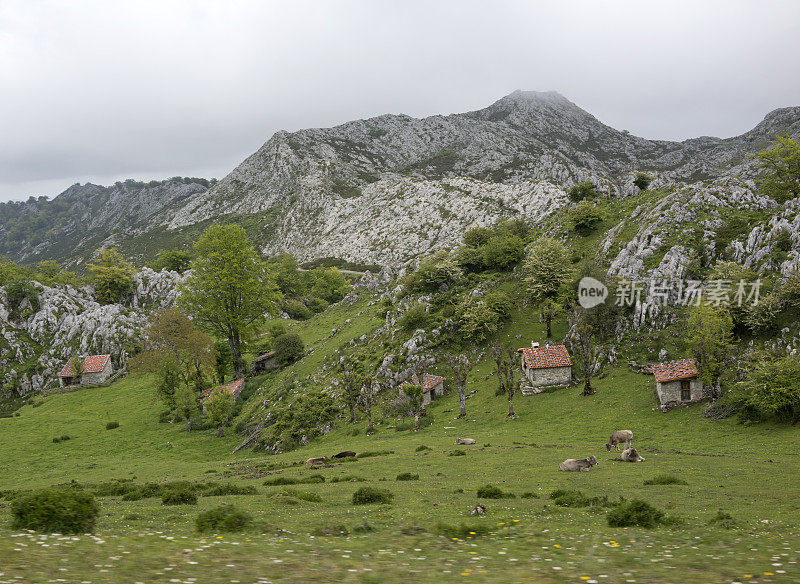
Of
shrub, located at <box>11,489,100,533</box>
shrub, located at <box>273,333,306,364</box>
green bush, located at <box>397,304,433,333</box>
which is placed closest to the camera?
shrub, located at <box>11,489,100,533</box>

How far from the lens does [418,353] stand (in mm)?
57406

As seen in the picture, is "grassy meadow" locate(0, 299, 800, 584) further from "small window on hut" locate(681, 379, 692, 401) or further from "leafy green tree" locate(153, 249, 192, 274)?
"leafy green tree" locate(153, 249, 192, 274)

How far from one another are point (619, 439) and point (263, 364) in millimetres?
56175

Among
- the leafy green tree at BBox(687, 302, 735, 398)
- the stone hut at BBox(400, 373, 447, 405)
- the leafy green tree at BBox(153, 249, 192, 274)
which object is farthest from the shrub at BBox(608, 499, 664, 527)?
the leafy green tree at BBox(153, 249, 192, 274)

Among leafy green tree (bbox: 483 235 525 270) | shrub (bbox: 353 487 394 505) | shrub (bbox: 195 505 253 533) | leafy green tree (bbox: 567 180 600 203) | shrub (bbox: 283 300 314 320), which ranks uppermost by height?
leafy green tree (bbox: 567 180 600 203)

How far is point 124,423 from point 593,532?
62.4m

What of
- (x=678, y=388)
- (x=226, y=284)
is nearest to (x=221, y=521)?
(x=678, y=388)

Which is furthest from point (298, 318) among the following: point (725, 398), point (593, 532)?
point (593, 532)

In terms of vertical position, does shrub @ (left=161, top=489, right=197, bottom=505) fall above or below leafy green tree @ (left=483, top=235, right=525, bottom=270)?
below

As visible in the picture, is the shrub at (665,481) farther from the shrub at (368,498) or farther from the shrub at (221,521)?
the shrub at (221,521)

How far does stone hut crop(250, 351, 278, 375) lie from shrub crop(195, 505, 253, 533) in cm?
5819

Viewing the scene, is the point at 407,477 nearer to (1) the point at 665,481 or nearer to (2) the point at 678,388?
(1) the point at 665,481

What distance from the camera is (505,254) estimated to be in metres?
71.5

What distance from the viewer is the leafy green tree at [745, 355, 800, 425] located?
31094 millimetres
